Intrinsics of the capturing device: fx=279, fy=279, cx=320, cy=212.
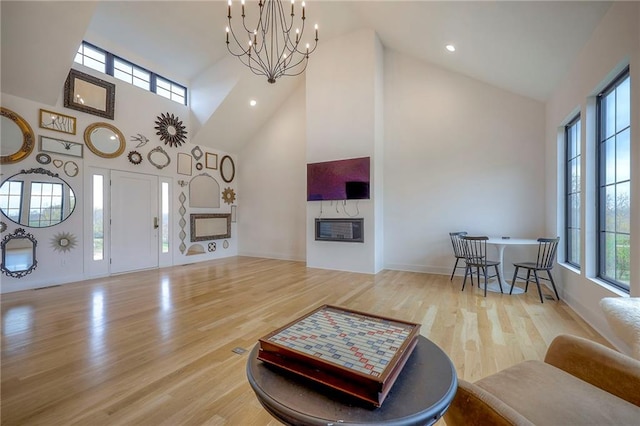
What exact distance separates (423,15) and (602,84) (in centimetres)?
236

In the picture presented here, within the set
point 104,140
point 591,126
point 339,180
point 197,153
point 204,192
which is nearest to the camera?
point 591,126

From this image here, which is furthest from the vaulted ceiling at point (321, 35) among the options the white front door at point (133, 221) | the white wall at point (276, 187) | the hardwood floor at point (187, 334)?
the hardwood floor at point (187, 334)

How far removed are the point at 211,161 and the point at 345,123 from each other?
12.1ft

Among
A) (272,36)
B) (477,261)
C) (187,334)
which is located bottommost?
(187,334)

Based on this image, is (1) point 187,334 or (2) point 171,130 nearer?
(1) point 187,334

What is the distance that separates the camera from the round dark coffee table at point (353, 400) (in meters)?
0.69

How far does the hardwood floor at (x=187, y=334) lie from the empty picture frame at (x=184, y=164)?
2.64 meters

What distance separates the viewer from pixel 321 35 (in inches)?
221

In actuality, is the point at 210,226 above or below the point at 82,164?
below

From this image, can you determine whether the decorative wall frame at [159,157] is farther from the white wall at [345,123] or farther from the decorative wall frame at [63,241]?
the white wall at [345,123]

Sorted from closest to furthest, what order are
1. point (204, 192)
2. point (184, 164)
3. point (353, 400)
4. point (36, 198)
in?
point (353, 400) < point (36, 198) < point (184, 164) < point (204, 192)

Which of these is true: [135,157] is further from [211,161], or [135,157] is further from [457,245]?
[457,245]

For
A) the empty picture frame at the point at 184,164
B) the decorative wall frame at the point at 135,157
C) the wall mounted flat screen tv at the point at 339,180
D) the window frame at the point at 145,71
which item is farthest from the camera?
the empty picture frame at the point at 184,164

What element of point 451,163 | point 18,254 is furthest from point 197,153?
point 451,163
